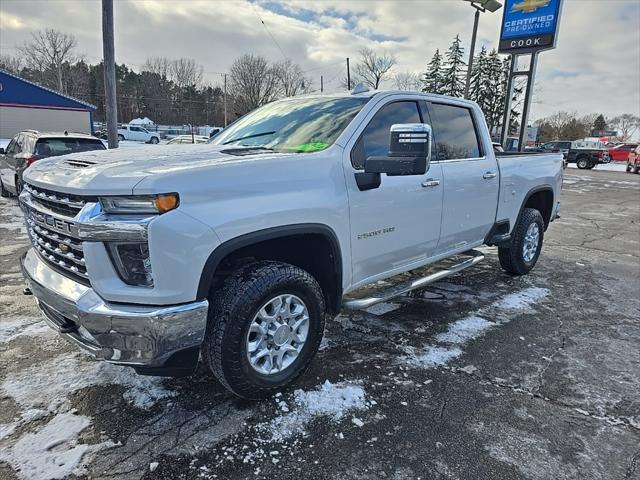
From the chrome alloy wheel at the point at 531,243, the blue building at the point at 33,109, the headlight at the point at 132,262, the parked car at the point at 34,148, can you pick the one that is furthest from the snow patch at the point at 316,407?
the blue building at the point at 33,109

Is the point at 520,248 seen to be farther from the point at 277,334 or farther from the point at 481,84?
the point at 481,84

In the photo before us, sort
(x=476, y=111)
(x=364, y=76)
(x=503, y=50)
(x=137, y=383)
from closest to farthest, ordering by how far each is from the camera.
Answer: (x=137, y=383)
(x=476, y=111)
(x=503, y=50)
(x=364, y=76)

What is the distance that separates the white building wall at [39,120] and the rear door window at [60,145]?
26474 millimetres

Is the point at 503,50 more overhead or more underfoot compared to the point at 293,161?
more overhead

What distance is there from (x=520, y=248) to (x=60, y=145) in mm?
8748

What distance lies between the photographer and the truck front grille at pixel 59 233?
232 cm

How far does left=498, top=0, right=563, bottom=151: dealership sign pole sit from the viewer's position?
41.3 feet

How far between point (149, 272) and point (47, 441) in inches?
44.3

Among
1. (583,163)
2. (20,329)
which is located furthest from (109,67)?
(583,163)

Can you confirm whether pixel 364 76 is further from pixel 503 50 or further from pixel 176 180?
pixel 176 180

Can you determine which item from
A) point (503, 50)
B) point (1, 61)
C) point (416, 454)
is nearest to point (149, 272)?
point (416, 454)

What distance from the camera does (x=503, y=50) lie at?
550 inches

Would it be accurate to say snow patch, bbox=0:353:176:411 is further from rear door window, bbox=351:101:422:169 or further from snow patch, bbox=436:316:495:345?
snow patch, bbox=436:316:495:345

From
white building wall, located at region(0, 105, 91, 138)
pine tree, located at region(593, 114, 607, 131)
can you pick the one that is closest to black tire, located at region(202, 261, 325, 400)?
white building wall, located at region(0, 105, 91, 138)
